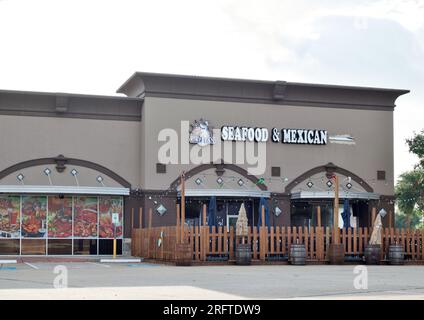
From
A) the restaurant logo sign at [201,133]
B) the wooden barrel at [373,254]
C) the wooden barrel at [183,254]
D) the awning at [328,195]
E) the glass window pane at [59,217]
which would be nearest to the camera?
the wooden barrel at [183,254]

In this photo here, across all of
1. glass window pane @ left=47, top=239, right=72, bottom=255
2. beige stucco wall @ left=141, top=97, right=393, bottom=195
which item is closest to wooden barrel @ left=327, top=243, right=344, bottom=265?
beige stucco wall @ left=141, top=97, right=393, bottom=195

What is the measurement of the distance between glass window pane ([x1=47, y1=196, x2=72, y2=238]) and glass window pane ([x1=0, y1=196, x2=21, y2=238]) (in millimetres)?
1565

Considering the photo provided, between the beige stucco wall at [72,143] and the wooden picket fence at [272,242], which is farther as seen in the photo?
the beige stucco wall at [72,143]

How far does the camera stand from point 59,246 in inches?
1578

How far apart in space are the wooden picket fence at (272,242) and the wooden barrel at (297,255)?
754mm

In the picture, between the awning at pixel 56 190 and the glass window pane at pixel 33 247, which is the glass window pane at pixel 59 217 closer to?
the glass window pane at pixel 33 247

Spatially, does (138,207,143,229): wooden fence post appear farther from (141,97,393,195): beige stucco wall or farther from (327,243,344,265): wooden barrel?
(327,243,344,265): wooden barrel

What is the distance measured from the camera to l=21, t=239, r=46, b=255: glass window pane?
39.8 m

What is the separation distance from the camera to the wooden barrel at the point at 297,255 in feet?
97.7

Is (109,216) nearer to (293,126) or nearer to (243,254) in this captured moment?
(293,126)

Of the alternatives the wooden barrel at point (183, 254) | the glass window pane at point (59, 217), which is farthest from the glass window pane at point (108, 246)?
the wooden barrel at point (183, 254)

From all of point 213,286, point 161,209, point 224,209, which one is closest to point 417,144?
point 224,209

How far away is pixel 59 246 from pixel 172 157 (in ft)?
23.9

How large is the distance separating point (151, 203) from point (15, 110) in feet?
27.3
